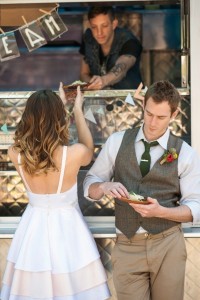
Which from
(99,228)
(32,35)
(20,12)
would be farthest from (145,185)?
(20,12)

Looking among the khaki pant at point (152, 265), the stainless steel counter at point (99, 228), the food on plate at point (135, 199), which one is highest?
the food on plate at point (135, 199)

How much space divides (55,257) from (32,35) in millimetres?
2091

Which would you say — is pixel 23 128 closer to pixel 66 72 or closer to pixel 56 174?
pixel 56 174

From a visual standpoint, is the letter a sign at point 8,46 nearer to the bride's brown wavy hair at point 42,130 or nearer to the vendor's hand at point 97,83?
the vendor's hand at point 97,83

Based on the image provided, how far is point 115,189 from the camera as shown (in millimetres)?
3953

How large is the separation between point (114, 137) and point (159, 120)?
1.16 ft

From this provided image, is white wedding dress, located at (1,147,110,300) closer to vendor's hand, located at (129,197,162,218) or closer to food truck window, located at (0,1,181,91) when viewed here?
vendor's hand, located at (129,197,162,218)

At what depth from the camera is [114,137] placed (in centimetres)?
431

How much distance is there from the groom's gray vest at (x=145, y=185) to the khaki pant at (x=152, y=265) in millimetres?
62

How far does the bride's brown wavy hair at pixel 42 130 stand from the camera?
4.15 metres

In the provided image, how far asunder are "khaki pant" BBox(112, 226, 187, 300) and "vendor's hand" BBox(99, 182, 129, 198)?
35 centimetres

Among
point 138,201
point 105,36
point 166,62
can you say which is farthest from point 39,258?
point 166,62

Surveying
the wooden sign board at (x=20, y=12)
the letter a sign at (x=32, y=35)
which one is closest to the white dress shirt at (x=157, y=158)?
the letter a sign at (x=32, y=35)

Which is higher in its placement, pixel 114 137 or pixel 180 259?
pixel 114 137
